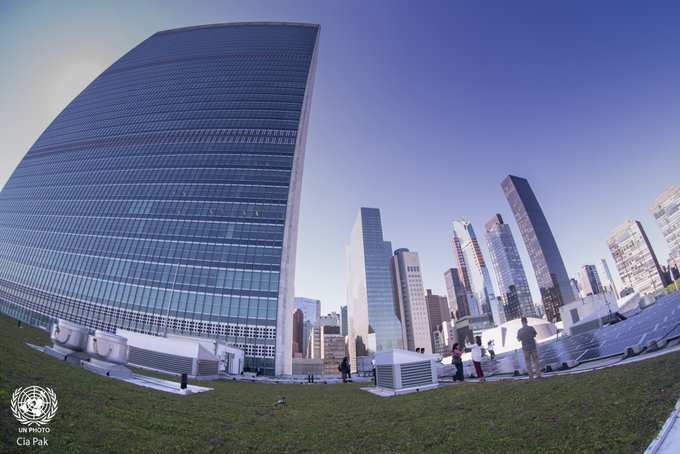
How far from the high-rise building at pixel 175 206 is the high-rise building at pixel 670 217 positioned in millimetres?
190598

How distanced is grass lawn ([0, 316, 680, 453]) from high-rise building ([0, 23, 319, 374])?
155ft

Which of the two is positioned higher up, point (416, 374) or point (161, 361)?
point (161, 361)

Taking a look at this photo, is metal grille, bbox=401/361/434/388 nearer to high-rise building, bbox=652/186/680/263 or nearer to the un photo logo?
the un photo logo

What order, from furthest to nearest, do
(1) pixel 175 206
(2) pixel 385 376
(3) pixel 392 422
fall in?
(1) pixel 175 206
(2) pixel 385 376
(3) pixel 392 422

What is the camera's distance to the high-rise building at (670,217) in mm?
146538

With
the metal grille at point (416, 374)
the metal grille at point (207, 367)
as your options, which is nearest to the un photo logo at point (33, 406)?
the metal grille at point (416, 374)

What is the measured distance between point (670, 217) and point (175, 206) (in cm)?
22572

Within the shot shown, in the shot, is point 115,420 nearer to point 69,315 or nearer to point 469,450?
point 469,450

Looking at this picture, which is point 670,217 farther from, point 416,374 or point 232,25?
point 232,25

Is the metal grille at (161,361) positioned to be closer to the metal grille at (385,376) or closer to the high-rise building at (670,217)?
the metal grille at (385,376)

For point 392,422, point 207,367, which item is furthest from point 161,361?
point 392,422

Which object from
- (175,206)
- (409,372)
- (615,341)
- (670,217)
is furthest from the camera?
(670,217)

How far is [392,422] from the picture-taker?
7422 millimetres

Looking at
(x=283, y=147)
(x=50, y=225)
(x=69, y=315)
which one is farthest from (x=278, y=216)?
(x=50, y=225)
